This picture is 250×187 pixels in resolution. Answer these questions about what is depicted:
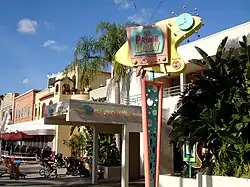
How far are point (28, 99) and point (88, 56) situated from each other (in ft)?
72.8

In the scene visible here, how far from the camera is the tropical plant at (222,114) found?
1064 centimetres

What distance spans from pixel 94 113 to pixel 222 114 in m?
5.00

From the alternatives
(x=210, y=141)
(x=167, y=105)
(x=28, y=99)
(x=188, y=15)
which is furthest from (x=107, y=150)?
(x=28, y=99)

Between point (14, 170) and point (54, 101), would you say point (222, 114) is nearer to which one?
point (14, 170)

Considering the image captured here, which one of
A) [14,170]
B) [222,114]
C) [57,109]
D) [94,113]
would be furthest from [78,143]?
[222,114]

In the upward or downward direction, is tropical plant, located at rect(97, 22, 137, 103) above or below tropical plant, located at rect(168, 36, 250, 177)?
above

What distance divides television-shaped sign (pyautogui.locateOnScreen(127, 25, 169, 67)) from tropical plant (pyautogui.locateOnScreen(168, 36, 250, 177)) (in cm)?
257

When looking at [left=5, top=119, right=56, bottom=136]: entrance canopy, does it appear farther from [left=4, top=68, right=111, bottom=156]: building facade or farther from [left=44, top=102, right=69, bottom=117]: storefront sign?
[left=44, top=102, right=69, bottom=117]: storefront sign

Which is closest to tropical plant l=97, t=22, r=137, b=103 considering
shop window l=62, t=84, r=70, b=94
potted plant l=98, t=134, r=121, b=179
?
potted plant l=98, t=134, r=121, b=179

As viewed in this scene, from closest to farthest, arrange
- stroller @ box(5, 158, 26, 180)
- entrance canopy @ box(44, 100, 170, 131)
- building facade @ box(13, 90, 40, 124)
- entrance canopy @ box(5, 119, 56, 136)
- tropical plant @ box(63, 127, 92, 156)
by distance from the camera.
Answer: entrance canopy @ box(44, 100, 170, 131)
stroller @ box(5, 158, 26, 180)
tropical plant @ box(63, 127, 92, 156)
entrance canopy @ box(5, 119, 56, 136)
building facade @ box(13, 90, 40, 124)

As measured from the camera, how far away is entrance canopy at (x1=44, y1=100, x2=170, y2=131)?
12773mm

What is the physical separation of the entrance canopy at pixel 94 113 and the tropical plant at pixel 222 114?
265cm

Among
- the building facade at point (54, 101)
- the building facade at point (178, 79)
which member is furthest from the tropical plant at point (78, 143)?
the building facade at point (178, 79)

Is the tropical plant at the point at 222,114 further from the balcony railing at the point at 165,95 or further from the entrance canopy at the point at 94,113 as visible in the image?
the balcony railing at the point at 165,95
